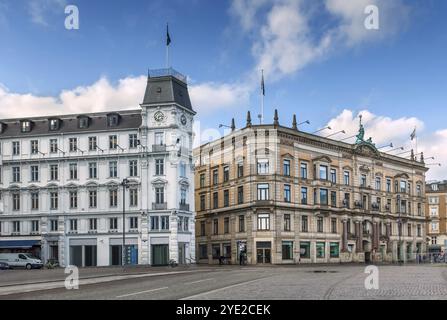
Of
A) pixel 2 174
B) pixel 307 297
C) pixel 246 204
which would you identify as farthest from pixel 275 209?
pixel 307 297

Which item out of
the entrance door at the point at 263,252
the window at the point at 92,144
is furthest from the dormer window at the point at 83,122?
the entrance door at the point at 263,252

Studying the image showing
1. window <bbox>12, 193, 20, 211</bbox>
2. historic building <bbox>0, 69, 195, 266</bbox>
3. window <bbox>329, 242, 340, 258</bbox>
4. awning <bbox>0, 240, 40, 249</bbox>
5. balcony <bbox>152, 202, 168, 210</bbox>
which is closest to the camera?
balcony <bbox>152, 202, 168, 210</bbox>

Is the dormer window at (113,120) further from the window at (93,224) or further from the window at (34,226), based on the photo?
the window at (34,226)

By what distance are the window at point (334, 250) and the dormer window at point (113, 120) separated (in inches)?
1249

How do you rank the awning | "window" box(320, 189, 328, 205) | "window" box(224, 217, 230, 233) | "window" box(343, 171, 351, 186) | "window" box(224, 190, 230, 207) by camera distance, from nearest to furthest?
the awning
"window" box(224, 217, 230, 233)
"window" box(224, 190, 230, 207)
"window" box(320, 189, 328, 205)
"window" box(343, 171, 351, 186)

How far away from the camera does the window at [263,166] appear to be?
69375 millimetres

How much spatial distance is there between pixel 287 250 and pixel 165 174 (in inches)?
686

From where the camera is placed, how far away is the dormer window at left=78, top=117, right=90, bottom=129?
70.5 m

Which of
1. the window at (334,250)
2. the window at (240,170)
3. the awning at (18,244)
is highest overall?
the window at (240,170)

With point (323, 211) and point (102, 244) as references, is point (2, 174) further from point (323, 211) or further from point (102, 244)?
point (323, 211)

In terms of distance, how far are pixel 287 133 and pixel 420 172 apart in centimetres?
3589

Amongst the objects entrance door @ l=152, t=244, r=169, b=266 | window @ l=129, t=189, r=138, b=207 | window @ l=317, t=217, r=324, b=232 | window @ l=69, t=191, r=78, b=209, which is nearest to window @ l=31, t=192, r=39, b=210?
window @ l=69, t=191, r=78, b=209

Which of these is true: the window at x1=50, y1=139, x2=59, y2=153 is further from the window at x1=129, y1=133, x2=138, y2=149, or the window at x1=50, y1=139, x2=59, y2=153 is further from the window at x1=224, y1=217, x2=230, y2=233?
the window at x1=224, y1=217, x2=230, y2=233

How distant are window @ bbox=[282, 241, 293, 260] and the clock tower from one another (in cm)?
1097
